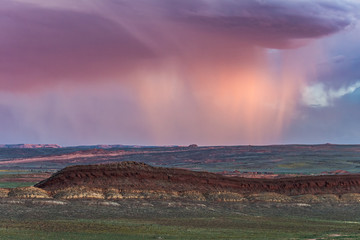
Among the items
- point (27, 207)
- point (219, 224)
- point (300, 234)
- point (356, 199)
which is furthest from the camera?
point (356, 199)

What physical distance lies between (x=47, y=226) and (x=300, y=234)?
19.8 m

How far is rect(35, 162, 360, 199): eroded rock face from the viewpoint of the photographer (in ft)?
225

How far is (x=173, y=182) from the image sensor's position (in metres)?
72.3

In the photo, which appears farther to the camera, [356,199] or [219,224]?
[356,199]

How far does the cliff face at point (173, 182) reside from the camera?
6856 cm

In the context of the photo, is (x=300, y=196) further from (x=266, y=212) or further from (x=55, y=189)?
(x=55, y=189)

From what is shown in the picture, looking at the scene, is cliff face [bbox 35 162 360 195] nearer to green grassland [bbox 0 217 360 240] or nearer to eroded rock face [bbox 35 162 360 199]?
eroded rock face [bbox 35 162 360 199]

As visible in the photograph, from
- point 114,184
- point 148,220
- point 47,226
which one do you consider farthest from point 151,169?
point 47,226

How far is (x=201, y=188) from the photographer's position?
72125 mm

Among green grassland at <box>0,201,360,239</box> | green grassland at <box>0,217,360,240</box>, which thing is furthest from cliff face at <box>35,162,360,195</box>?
green grassland at <box>0,217,360,240</box>

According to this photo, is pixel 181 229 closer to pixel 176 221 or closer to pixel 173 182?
pixel 176 221

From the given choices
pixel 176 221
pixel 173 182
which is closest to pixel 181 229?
pixel 176 221

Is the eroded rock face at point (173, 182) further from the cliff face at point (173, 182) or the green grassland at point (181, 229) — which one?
the green grassland at point (181, 229)

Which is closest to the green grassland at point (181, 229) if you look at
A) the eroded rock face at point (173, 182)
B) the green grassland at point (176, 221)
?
the green grassland at point (176, 221)
